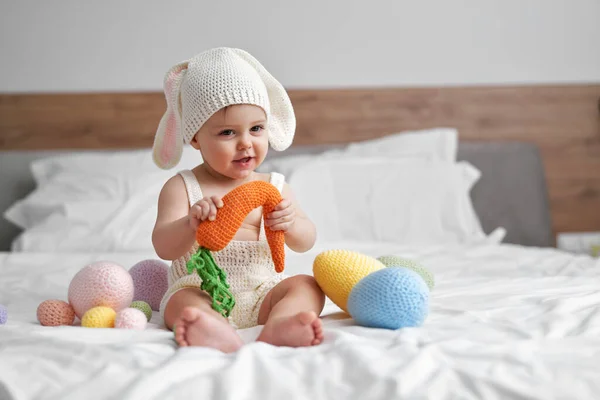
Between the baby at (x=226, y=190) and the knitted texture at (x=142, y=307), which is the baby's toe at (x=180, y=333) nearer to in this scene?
the baby at (x=226, y=190)

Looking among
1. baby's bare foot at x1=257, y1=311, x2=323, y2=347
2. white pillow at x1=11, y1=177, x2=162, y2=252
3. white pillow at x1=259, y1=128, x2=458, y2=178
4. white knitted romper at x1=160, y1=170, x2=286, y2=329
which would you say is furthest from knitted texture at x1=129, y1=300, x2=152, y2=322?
white pillow at x1=259, y1=128, x2=458, y2=178

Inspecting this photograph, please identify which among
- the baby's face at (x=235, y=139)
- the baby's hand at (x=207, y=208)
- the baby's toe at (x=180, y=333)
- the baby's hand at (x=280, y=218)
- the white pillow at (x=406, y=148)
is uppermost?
the baby's face at (x=235, y=139)

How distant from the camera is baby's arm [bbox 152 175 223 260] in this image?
1.16m

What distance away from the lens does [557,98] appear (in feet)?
10.1

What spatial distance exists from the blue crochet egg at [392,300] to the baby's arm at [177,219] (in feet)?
0.90

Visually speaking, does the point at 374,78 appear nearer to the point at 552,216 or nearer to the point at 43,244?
the point at 552,216

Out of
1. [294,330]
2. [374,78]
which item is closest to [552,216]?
[374,78]

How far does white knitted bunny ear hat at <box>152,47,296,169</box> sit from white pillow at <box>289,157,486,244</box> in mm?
966

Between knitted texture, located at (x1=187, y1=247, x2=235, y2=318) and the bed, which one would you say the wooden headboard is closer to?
the bed

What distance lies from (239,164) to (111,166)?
1.31 meters

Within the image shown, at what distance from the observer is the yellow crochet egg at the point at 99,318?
3.98ft

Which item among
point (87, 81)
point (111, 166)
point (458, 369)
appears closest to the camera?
point (458, 369)

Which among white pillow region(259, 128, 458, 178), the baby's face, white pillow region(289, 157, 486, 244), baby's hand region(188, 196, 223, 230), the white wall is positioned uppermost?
the white wall

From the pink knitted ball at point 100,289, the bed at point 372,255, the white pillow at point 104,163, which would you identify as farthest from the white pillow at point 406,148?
the pink knitted ball at point 100,289
